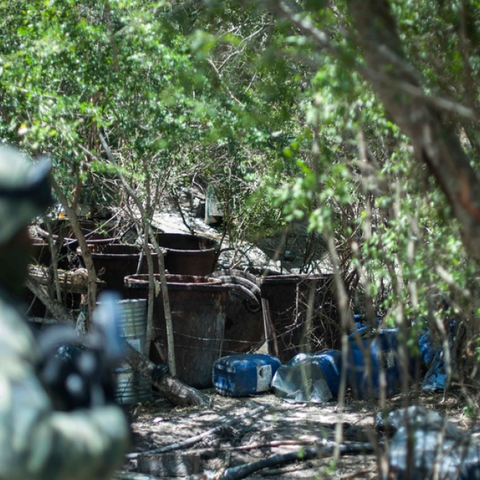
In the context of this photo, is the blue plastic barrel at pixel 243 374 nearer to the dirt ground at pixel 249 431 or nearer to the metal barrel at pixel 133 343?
the dirt ground at pixel 249 431

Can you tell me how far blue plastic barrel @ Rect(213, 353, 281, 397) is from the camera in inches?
289

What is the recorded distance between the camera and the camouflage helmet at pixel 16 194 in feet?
4.51

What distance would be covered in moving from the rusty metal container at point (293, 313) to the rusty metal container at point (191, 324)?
→ 2.15ft

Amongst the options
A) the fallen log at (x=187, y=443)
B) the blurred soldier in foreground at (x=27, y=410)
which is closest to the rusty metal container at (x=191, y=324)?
the fallen log at (x=187, y=443)

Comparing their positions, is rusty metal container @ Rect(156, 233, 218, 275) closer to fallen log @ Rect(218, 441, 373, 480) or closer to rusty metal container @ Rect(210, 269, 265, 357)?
rusty metal container @ Rect(210, 269, 265, 357)

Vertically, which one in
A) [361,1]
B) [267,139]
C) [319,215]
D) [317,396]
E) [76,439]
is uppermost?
[267,139]

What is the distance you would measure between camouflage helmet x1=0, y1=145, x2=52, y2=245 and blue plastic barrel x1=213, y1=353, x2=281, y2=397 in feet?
20.0

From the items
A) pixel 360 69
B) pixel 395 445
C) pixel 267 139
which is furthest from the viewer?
pixel 267 139

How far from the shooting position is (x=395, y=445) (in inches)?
107

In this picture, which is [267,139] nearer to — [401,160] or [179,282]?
[401,160]

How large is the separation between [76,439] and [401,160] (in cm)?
242

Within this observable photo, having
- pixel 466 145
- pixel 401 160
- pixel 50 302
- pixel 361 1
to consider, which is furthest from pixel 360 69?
pixel 50 302

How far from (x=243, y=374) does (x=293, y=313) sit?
41.7 inches

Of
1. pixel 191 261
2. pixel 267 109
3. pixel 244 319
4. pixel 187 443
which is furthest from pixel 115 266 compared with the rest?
pixel 267 109
